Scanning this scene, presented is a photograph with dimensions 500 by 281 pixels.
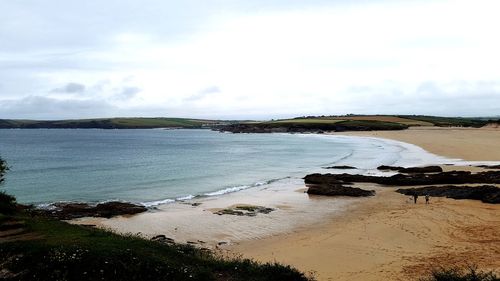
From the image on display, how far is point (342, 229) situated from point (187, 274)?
1198 cm

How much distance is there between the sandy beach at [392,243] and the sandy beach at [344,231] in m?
0.03

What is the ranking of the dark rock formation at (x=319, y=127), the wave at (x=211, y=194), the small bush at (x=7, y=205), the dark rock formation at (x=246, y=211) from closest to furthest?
1. the small bush at (x=7, y=205)
2. the dark rock formation at (x=246, y=211)
3. the wave at (x=211, y=194)
4. the dark rock formation at (x=319, y=127)

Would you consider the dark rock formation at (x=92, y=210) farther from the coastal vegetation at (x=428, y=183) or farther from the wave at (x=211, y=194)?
the coastal vegetation at (x=428, y=183)

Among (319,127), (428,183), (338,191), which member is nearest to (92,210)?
(338,191)

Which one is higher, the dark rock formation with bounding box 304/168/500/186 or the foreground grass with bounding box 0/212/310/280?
the foreground grass with bounding box 0/212/310/280

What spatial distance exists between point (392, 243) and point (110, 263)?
470 inches

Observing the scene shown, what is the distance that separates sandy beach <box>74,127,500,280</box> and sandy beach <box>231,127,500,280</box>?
3cm

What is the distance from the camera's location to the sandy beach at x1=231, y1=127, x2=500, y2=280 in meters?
15.0

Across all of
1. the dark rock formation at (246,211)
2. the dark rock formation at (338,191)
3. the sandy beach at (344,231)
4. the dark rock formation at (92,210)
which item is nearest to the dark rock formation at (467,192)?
the sandy beach at (344,231)

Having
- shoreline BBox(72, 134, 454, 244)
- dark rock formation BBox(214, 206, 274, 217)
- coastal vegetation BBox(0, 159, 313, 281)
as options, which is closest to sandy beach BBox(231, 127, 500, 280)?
shoreline BBox(72, 134, 454, 244)

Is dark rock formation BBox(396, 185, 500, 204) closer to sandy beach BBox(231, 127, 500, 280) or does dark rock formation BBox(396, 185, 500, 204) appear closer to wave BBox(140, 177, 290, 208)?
sandy beach BBox(231, 127, 500, 280)

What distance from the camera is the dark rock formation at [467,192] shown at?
87.1ft

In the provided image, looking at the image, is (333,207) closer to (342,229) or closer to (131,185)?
(342,229)

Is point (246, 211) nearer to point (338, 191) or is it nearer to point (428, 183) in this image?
point (338, 191)
